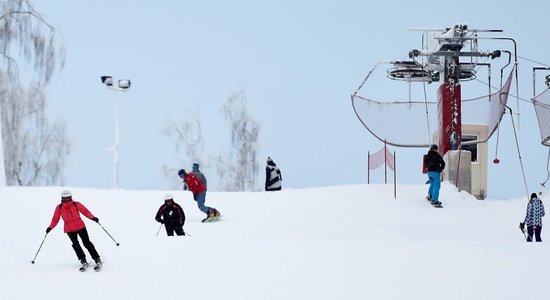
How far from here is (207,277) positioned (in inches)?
480

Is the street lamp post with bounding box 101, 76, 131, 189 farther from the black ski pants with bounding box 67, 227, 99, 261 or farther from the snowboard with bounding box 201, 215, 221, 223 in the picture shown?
the black ski pants with bounding box 67, 227, 99, 261

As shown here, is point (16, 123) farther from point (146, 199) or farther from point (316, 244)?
point (316, 244)

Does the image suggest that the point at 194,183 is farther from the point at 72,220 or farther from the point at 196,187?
the point at 72,220

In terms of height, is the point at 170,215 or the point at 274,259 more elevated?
the point at 170,215

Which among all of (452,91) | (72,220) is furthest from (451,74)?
(72,220)

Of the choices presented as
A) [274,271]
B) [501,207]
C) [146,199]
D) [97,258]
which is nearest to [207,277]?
[274,271]

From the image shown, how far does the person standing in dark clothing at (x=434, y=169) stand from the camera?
23781mm

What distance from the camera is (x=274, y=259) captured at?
524 inches

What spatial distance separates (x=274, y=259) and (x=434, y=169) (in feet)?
38.1

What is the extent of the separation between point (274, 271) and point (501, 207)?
1496cm

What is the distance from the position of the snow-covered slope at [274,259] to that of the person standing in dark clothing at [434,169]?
6.28 feet

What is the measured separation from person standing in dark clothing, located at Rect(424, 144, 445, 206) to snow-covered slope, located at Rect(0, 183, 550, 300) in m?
1.92

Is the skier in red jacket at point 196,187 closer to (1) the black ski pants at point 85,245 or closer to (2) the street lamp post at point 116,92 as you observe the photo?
(1) the black ski pants at point 85,245

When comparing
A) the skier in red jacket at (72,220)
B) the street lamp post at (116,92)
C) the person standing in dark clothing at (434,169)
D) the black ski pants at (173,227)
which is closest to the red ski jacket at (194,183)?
the black ski pants at (173,227)
